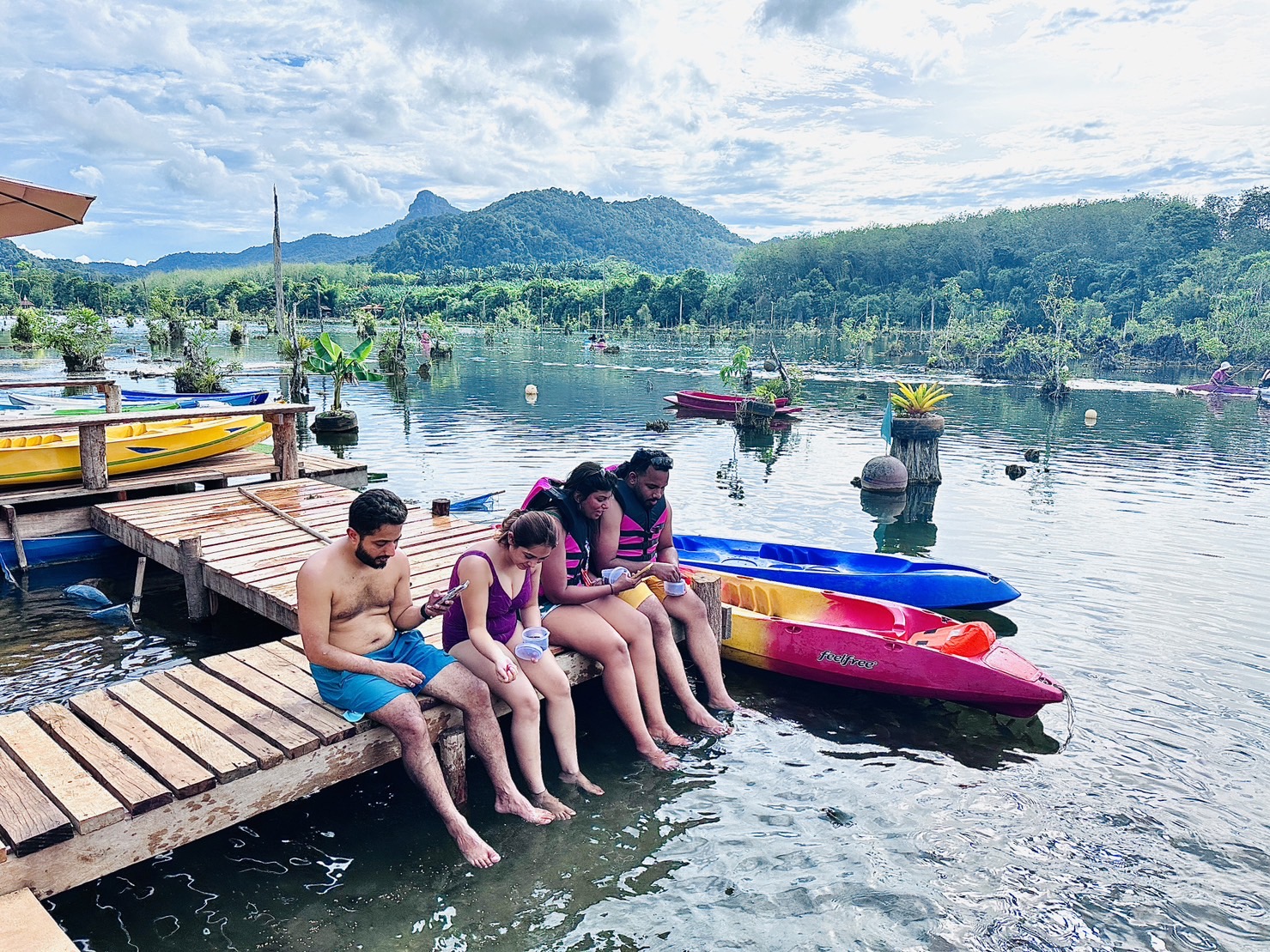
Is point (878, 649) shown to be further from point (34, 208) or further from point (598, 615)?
point (34, 208)

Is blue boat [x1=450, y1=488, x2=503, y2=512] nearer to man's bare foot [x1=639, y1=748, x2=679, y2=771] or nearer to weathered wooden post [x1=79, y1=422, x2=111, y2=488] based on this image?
weathered wooden post [x1=79, y1=422, x2=111, y2=488]

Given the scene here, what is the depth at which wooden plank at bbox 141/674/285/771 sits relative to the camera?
412 cm

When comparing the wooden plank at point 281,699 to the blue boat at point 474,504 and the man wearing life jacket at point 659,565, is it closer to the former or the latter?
the man wearing life jacket at point 659,565

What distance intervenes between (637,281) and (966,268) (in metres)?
36.0

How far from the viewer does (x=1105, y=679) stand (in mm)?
7145

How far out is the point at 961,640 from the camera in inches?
256

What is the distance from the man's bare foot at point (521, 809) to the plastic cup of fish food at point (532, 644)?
30.7 inches

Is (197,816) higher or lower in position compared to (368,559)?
lower

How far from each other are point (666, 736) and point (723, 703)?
76 centimetres

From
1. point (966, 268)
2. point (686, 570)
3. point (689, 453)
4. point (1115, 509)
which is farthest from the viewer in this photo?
point (966, 268)

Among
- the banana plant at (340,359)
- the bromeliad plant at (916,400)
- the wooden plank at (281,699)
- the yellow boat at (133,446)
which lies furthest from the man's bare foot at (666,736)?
the banana plant at (340,359)

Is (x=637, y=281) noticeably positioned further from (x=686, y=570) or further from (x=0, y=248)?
(x=0, y=248)

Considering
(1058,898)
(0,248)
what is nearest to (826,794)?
(1058,898)

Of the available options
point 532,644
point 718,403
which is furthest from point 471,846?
point 718,403
